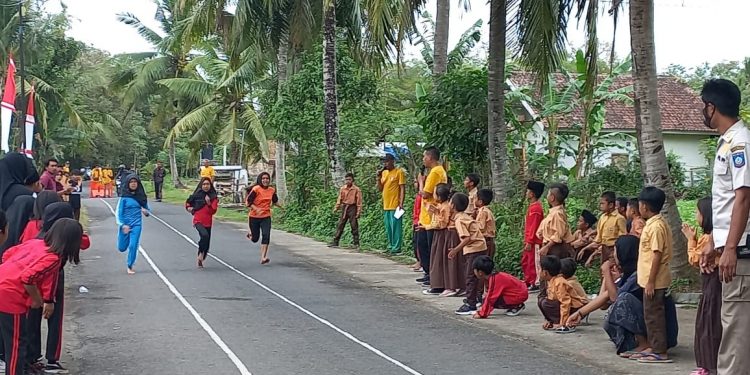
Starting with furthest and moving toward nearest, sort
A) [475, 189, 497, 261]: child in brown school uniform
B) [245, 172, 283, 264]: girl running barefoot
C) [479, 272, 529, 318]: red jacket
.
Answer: [245, 172, 283, 264]: girl running barefoot, [475, 189, 497, 261]: child in brown school uniform, [479, 272, 529, 318]: red jacket

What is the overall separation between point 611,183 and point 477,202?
4.77 metres

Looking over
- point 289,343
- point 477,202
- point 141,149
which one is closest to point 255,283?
point 477,202

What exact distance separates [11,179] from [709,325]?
22.2 feet

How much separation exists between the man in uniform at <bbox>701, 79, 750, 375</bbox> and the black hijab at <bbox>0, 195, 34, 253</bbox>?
20.2 feet

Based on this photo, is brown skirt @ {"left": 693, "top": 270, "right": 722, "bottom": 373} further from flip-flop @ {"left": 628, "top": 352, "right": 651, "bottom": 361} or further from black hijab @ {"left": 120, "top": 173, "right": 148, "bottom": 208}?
black hijab @ {"left": 120, "top": 173, "right": 148, "bottom": 208}

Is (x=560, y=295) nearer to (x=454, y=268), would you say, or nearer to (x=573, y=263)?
(x=573, y=263)

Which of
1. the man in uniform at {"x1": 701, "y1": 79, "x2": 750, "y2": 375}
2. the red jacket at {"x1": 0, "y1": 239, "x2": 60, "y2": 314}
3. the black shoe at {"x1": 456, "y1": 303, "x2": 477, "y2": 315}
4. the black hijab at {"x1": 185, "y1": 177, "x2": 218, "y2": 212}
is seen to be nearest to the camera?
the man in uniform at {"x1": 701, "y1": 79, "x2": 750, "y2": 375}

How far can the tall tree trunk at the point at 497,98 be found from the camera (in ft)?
52.9

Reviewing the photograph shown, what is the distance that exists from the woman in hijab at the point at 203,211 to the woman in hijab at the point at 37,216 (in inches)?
304

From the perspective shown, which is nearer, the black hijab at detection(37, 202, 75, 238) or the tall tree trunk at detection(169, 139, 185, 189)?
the black hijab at detection(37, 202, 75, 238)

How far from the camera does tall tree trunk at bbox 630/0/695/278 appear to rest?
39.3ft

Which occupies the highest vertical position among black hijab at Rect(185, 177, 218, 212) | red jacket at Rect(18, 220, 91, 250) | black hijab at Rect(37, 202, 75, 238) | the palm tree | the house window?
the palm tree

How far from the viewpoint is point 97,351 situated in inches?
363

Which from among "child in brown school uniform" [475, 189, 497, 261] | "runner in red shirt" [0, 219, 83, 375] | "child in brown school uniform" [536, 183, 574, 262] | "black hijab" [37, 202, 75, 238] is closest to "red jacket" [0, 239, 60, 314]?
"runner in red shirt" [0, 219, 83, 375]
